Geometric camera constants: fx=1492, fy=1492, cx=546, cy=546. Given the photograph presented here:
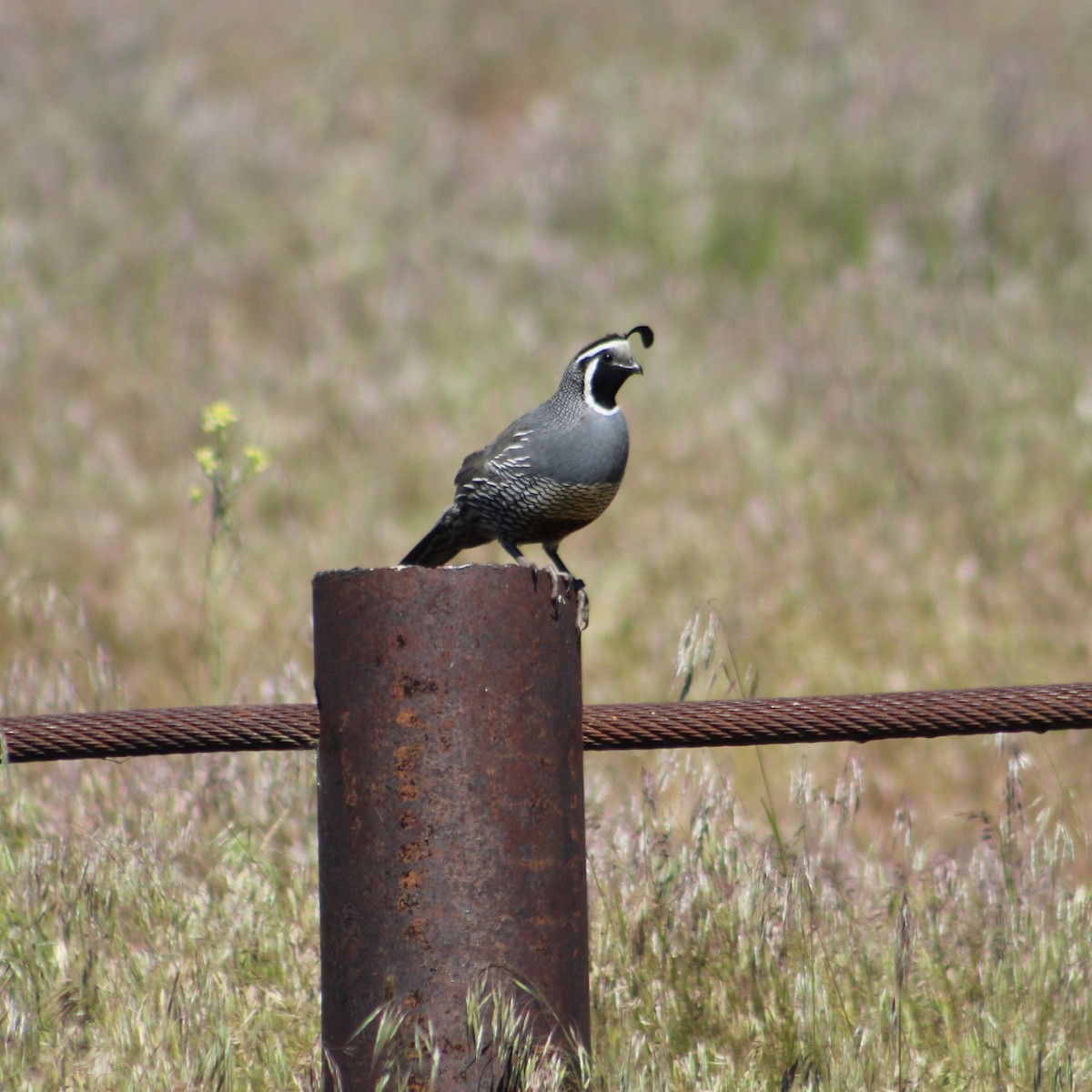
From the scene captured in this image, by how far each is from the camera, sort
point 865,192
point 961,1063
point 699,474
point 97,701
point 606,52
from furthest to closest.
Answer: point 606,52
point 865,192
point 699,474
point 97,701
point 961,1063

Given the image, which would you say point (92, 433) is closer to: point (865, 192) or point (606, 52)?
point (865, 192)

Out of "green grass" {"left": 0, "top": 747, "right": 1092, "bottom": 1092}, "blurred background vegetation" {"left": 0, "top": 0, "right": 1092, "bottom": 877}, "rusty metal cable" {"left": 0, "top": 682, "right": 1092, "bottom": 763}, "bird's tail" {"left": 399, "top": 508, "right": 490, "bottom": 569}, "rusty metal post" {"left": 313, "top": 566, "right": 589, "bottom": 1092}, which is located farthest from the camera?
"blurred background vegetation" {"left": 0, "top": 0, "right": 1092, "bottom": 877}

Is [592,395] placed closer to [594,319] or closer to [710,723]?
[710,723]

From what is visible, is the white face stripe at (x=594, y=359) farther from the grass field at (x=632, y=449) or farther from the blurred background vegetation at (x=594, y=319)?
the blurred background vegetation at (x=594, y=319)

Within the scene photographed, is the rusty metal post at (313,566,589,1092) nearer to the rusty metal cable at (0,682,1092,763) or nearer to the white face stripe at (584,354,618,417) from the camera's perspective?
the rusty metal cable at (0,682,1092,763)

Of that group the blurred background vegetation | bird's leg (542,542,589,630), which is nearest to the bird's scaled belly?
Answer: bird's leg (542,542,589,630)

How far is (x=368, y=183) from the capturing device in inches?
411

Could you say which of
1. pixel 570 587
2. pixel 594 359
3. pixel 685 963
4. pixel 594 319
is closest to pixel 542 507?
pixel 594 359

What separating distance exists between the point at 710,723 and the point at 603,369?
1331 millimetres

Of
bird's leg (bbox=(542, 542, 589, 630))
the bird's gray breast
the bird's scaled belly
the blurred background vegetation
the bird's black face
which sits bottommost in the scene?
bird's leg (bbox=(542, 542, 589, 630))

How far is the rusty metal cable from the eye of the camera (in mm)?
2201

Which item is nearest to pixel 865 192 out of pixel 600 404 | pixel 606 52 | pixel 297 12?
pixel 606 52

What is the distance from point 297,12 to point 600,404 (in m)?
10.8

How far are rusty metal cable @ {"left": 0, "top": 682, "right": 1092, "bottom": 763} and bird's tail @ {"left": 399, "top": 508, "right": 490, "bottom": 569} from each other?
4.91ft
